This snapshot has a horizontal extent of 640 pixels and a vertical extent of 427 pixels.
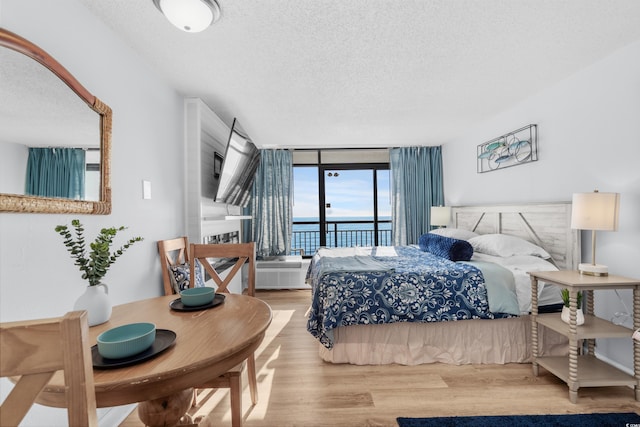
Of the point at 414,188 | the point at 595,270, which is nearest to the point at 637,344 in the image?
the point at 595,270

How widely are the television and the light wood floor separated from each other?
6.03 feet

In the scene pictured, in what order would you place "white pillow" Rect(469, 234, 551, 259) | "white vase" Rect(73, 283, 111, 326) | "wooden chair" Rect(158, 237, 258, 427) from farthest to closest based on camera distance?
"white pillow" Rect(469, 234, 551, 259), "wooden chair" Rect(158, 237, 258, 427), "white vase" Rect(73, 283, 111, 326)

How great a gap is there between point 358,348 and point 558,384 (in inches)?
57.1

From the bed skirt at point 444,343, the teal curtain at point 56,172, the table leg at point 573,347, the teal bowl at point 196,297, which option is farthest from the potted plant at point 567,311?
the teal curtain at point 56,172

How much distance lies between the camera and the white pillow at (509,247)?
2854 mm

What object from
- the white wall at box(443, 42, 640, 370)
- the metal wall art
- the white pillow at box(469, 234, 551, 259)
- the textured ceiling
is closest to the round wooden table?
the textured ceiling

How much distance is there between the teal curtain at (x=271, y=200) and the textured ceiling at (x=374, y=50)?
1.76 meters

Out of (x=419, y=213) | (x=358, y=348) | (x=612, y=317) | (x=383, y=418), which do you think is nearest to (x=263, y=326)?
(x=383, y=418)

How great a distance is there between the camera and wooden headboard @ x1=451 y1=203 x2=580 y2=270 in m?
2.63

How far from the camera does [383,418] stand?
5.99 ft

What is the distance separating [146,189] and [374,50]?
1977 millimetres

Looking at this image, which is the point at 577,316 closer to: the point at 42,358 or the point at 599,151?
the point at 599,151

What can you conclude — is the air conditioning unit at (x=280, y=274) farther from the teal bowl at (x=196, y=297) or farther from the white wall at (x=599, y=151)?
the teal bowl at (x=196, y=297)

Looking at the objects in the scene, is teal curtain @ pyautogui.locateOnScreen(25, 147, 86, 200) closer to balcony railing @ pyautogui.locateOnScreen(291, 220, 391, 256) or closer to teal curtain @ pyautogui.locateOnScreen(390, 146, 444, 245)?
balcony railing @ pyautogui.locateOnScreen(291, 220, 391, 256)
